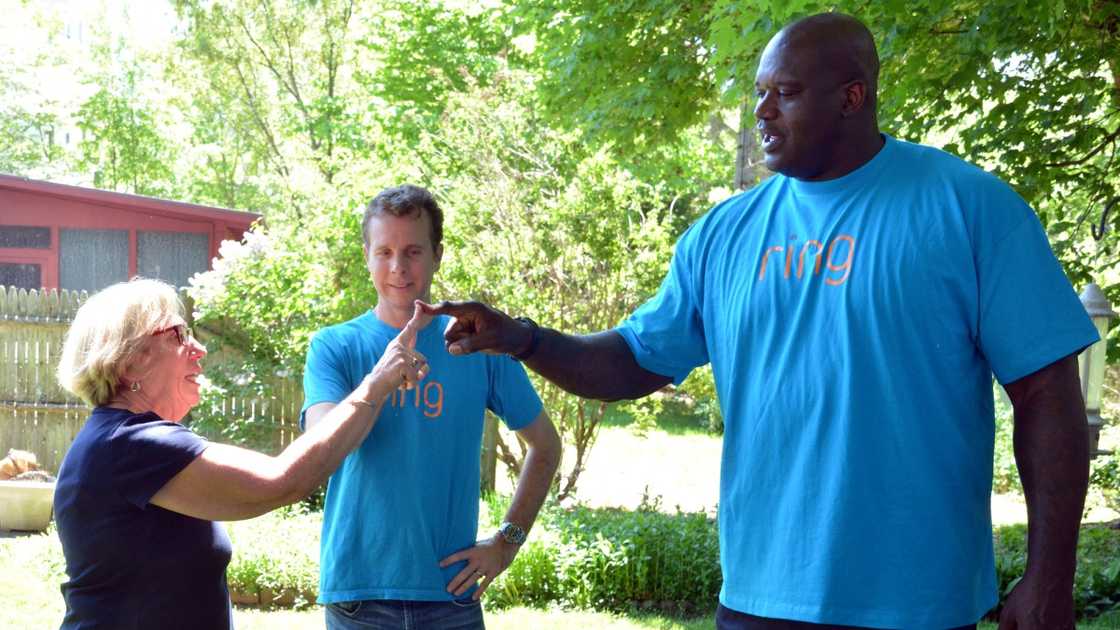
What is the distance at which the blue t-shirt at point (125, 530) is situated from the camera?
2.56 m

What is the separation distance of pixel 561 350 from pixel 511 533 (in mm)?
894

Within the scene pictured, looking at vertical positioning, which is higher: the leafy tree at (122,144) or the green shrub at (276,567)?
the leafy tree at (122,144)

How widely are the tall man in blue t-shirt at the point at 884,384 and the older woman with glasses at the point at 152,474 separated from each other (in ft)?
3.28

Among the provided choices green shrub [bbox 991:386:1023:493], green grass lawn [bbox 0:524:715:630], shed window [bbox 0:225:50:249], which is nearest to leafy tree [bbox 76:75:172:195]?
shed window [bbox 0:225:50:249]

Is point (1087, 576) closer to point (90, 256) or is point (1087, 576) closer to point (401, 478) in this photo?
point (401, 478)

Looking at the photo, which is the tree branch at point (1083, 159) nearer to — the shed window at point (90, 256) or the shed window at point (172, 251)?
the shed window at point (172, 251)

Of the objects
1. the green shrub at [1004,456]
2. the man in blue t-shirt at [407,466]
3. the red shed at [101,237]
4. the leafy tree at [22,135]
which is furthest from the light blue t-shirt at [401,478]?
the leafy tree at [22,135]

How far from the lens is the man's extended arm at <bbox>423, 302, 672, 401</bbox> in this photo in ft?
8.59

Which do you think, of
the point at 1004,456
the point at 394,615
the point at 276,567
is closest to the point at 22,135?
the point at 1004,456

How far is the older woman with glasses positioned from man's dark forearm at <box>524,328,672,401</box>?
1.35 ft

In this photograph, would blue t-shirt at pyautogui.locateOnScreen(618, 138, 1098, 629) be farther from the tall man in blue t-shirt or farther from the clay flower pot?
the clay flower pot

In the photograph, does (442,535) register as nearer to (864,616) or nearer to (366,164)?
(864,616)

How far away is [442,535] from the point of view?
3131 mm

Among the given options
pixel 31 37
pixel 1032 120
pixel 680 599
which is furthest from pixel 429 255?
pixel 31 37
